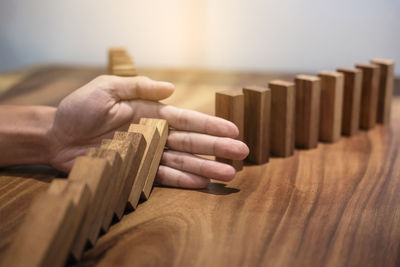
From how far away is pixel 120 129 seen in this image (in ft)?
2.74

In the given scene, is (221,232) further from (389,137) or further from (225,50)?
(225,50)

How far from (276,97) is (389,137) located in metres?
0.32

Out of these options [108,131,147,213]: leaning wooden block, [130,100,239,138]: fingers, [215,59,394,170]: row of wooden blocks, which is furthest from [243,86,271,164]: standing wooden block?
[108,131,147,213]: leaning wooden block

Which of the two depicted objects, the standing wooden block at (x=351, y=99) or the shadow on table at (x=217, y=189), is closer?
the shadow on table at (x=217, y=189)

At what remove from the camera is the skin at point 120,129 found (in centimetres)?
76

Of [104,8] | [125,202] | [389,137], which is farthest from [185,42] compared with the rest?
[125,202]

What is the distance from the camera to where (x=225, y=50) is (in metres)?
2.04

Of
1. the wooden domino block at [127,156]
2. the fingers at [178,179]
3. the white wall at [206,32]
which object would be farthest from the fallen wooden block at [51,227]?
the white wall at [206,32]

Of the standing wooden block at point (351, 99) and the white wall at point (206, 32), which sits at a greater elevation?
the white wall at point (206, 32)

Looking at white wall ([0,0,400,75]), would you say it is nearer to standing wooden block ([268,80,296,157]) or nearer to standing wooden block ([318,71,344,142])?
standing wooden block ([318,71,344,142])

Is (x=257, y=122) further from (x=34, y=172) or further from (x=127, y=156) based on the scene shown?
(x=34, y=172)

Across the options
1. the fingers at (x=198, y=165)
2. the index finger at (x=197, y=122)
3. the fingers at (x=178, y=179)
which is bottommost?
the fingers at (x=178, y=179)

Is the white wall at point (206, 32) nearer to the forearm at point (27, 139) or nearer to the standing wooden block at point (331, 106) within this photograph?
the standing wooden block at point (331, 106)

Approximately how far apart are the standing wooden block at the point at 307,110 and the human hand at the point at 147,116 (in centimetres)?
28
